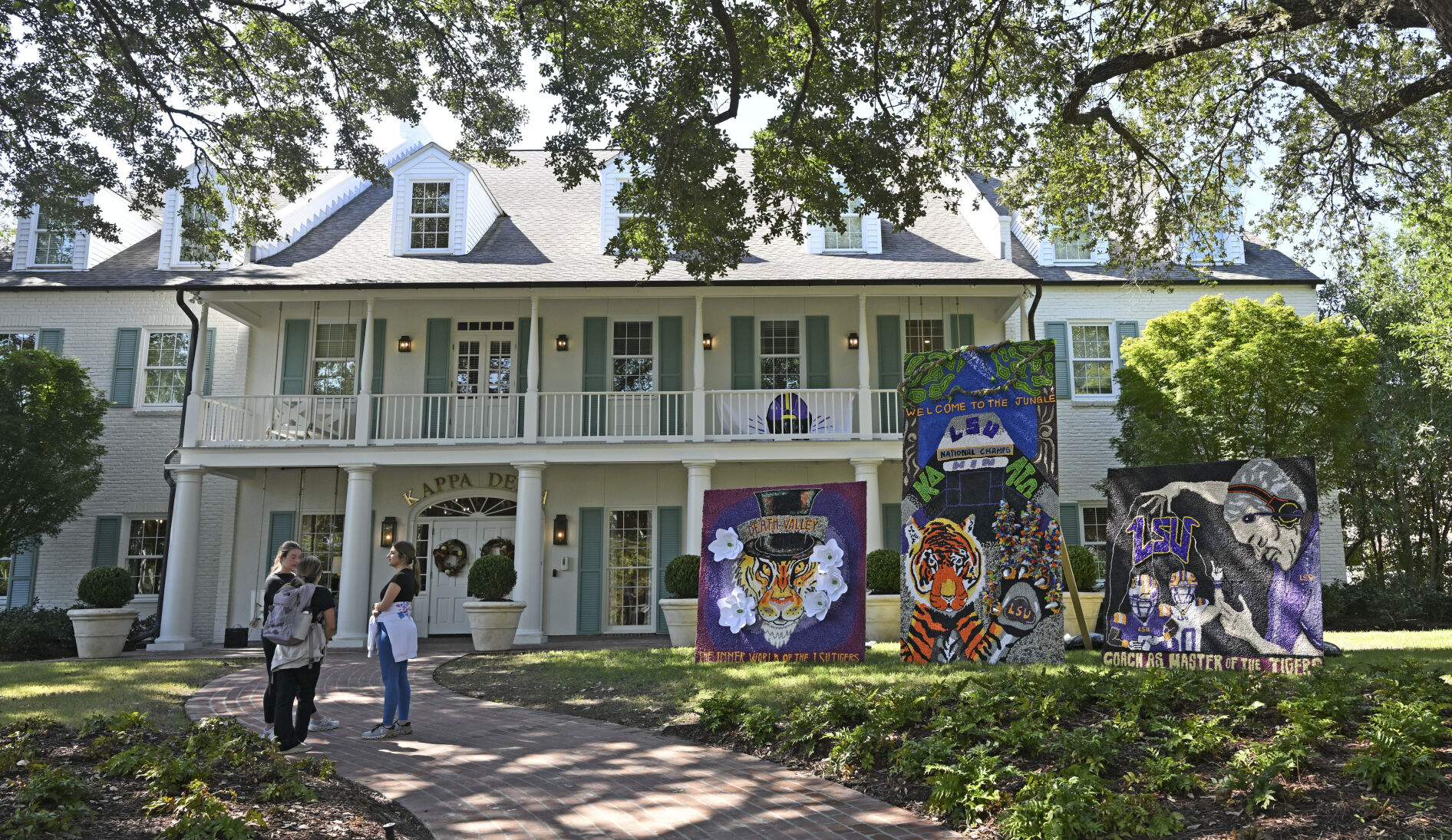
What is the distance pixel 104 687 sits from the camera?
32.7ft

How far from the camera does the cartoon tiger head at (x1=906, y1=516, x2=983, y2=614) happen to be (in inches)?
376

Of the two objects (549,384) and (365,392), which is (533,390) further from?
(365,392)

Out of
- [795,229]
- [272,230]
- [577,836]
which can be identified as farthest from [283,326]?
[577,836]

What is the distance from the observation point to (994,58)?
38.4 feet

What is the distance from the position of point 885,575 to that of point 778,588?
3.17m

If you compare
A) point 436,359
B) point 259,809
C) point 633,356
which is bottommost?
point 259,809

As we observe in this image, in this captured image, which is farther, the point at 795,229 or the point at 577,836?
the point at 795,229

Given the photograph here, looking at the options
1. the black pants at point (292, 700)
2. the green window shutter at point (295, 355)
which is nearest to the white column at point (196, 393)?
the green window shutter at point (295, 355)

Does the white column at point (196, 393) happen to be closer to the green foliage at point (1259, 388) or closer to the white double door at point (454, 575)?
the white double door at point (454, 575)

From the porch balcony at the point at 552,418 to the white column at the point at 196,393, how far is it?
89 millimetres

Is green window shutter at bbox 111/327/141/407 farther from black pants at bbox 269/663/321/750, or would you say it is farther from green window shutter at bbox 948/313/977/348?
green window shutter at bbox 948/313/977/348

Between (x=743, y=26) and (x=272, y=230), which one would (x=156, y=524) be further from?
(x=743, y=26)

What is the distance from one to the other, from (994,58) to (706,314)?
765 centimetres

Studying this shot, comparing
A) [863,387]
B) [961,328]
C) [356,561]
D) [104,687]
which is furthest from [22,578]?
[961,328]
